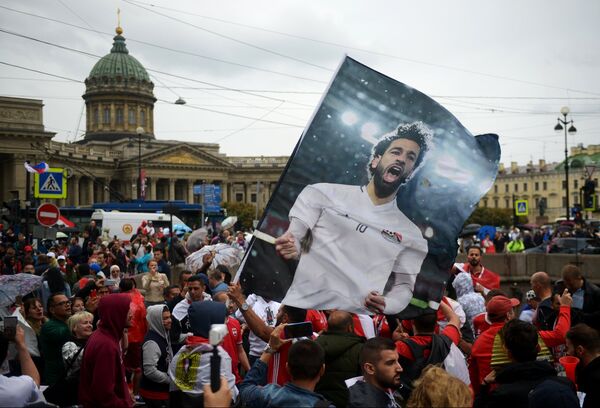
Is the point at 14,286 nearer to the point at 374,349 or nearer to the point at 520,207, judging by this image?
the point at 374,349

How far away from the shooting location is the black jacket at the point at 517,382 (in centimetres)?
415

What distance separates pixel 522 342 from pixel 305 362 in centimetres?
153

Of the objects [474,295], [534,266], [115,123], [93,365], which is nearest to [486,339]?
[474,295]

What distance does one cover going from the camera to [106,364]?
175 inches

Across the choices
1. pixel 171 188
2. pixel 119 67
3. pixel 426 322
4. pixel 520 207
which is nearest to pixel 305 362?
pixel 426 322

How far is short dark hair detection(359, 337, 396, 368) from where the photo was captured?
395cm

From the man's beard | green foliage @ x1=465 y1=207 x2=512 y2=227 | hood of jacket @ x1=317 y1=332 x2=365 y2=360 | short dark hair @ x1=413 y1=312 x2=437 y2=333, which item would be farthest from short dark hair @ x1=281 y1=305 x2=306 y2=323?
green foliage @ x1=465 y1=207 x2=512 y2=227

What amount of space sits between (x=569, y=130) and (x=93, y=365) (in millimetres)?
30330

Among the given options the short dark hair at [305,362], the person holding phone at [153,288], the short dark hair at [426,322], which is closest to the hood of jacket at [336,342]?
the short dark hair at [426,322]

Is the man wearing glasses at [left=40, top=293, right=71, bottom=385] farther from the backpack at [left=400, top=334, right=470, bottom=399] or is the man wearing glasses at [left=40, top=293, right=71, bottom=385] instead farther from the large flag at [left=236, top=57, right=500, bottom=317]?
the backpack at [left=400, top=334, right=470, bottom=399]

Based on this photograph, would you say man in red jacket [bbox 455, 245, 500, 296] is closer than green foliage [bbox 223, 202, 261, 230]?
Yes

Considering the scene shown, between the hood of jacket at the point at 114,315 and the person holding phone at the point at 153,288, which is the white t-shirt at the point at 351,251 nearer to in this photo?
the hood of jacket at the point at 114,315

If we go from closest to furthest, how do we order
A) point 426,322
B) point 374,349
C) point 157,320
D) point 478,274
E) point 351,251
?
point 374,349, point 426,322, point 351,251, point 157,320, point 478,274

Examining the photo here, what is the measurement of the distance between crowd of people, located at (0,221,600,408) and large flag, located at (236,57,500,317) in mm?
234
